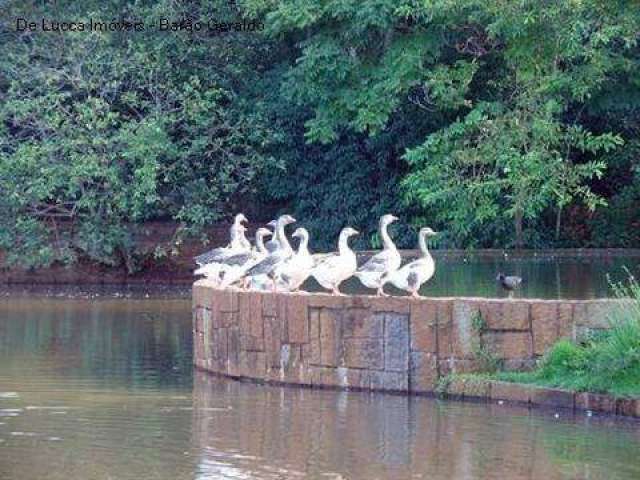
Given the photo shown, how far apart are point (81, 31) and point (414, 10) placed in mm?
7766

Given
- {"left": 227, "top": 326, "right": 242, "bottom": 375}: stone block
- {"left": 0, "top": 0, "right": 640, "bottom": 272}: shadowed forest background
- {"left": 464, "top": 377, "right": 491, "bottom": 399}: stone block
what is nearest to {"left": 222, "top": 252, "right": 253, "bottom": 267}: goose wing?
{"left": 227, "top": 326, "right": 242, "bottom": 375}: stone block

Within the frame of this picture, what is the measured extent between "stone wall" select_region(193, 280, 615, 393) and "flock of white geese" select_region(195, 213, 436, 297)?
472 mm

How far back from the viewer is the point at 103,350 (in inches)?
842

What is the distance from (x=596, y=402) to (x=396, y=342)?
2.34 m

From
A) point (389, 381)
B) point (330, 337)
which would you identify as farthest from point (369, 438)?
point (330, 337)

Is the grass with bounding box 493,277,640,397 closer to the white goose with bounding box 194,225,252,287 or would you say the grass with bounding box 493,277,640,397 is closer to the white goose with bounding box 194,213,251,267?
the white goose with bounding box 194,225,252,287

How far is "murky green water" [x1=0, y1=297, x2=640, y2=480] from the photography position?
13188 millimetres

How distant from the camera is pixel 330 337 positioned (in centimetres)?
1741

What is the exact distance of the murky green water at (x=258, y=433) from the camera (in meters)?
13.2

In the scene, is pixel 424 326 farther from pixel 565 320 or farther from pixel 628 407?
pixel 628 407

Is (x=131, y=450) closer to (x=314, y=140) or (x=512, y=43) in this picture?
(x=512, y=43)

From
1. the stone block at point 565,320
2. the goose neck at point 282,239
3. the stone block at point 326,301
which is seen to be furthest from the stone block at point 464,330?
the goose neck at point 282,239

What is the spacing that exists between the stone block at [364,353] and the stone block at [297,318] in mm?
516

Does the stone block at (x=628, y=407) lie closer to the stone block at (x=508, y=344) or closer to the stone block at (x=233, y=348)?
the stone block at (x=508, y=344)
